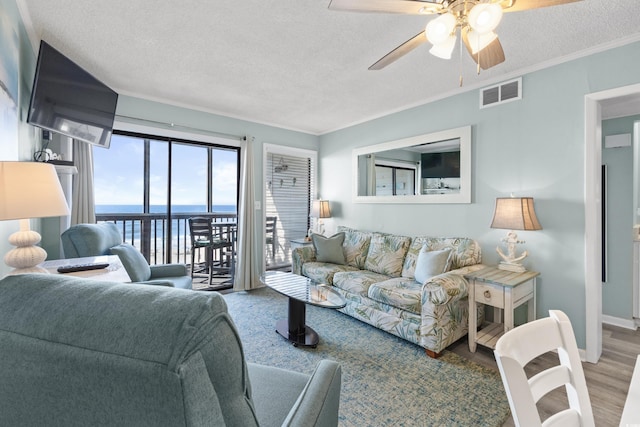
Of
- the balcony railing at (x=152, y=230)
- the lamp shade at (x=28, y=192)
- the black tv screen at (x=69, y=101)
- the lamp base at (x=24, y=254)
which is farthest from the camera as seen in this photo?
the balcony railing at (x=152, y=230)

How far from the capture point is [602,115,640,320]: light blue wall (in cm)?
304

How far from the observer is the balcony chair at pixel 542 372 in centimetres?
70

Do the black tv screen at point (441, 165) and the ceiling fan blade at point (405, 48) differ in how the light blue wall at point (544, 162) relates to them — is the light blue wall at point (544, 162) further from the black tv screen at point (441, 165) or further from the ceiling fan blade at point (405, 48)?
the ceiling fan blade at point (405, 48)

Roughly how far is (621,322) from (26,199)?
194 inches

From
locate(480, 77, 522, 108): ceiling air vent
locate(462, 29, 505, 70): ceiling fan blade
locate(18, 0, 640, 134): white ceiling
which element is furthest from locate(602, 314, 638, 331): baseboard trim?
locate(462, 29, 505, 70): ceiling fan blade

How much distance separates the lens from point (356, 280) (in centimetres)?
310

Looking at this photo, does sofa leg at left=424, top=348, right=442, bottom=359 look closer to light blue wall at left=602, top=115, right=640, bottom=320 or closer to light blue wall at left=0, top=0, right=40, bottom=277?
light blue wall at left=602, top=115, right=640, bottom=320

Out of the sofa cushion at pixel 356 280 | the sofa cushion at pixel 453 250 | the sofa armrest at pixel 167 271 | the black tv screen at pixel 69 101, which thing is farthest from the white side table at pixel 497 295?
the black tv screen at pixel 69 101

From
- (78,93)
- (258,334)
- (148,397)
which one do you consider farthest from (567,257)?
(78,93)

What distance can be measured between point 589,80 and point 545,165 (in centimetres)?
73

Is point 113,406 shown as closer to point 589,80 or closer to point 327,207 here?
point 589,80

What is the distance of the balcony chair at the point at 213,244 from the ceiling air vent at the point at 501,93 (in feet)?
12.6

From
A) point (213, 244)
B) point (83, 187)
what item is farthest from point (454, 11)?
point (213, 244)

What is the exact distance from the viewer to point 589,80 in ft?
7.88
